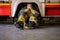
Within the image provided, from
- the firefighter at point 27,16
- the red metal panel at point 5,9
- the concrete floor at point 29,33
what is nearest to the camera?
the concrete floor at point 29,33

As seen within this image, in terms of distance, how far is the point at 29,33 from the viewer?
4.88m

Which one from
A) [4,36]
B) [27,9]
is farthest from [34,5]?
[4,36]

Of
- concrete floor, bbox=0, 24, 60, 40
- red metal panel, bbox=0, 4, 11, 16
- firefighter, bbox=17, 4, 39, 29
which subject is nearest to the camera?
concrete floor, bbox=0, 24, 60, 40

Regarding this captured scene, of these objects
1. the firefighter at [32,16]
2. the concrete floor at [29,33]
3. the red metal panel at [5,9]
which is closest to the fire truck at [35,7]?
the red metal panel at [5,9]

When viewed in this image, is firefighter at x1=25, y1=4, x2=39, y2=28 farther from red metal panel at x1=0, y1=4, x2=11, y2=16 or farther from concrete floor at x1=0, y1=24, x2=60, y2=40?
red metal panel at x1=0, y1=4, x2=11, y2=16

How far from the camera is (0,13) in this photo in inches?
220

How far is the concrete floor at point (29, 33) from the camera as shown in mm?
4508

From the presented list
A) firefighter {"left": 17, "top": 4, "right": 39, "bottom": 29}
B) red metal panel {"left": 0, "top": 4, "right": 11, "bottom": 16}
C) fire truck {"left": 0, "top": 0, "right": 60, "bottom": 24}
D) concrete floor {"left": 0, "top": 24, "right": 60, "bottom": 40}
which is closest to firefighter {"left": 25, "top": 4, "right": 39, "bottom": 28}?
firefighter {"left": 17, "top": 4, "right": 39, "bottom": 29}

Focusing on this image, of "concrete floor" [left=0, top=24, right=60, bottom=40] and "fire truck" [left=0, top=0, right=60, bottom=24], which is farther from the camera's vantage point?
"fire truck" [left=0, top=0, right=60, bottom=24]

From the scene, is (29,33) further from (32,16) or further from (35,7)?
(35,7)

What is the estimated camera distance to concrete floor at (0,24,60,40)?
177 inches

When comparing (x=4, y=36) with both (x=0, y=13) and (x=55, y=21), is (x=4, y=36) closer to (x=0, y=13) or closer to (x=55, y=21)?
(x=0, y=13)

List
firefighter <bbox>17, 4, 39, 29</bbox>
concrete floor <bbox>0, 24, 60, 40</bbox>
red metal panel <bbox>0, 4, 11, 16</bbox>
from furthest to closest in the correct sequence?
1. red metal panel <bbox>0, 4, 11, 16</bbox>
2. firefighter <bbox>17, 4, 39, 29</bbox>
3. concrete floor <bbox>0, 24, 60, 40</bbox>

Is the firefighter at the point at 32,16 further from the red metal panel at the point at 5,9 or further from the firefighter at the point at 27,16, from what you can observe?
the red metal panel at the point at 5,9
